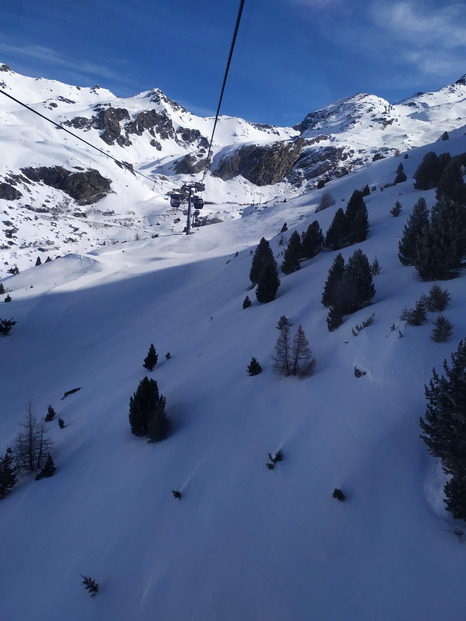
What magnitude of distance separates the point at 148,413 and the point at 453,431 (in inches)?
343

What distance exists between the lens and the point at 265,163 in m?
124

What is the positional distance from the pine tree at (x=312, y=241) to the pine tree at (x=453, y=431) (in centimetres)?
1653

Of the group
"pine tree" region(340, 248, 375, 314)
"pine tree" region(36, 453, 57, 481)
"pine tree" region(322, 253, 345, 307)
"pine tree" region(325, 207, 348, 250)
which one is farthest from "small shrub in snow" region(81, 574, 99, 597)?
"pine tree" region(325, 207, 348, 250)

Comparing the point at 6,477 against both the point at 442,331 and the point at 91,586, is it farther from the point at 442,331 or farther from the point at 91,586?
the point at 442,331

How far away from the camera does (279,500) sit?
253 inches

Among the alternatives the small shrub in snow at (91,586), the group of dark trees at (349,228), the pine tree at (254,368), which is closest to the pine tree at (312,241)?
the group of dark trees at (349,228)

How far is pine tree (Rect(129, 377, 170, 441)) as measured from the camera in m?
10.0

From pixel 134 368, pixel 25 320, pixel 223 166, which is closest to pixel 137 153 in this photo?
pixel 223 166

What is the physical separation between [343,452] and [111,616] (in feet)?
17.8

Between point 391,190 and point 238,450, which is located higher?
point 391,190

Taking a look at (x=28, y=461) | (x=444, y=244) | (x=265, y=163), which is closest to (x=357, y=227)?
(x=444, y=244)

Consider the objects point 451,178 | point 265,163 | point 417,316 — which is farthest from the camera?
point 265,163

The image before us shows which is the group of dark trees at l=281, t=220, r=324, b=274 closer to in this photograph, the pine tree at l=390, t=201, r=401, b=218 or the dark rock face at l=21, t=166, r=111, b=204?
the pine tree at l=390, t=201, r=401, b=218

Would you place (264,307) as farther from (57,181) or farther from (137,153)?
(137,153)
